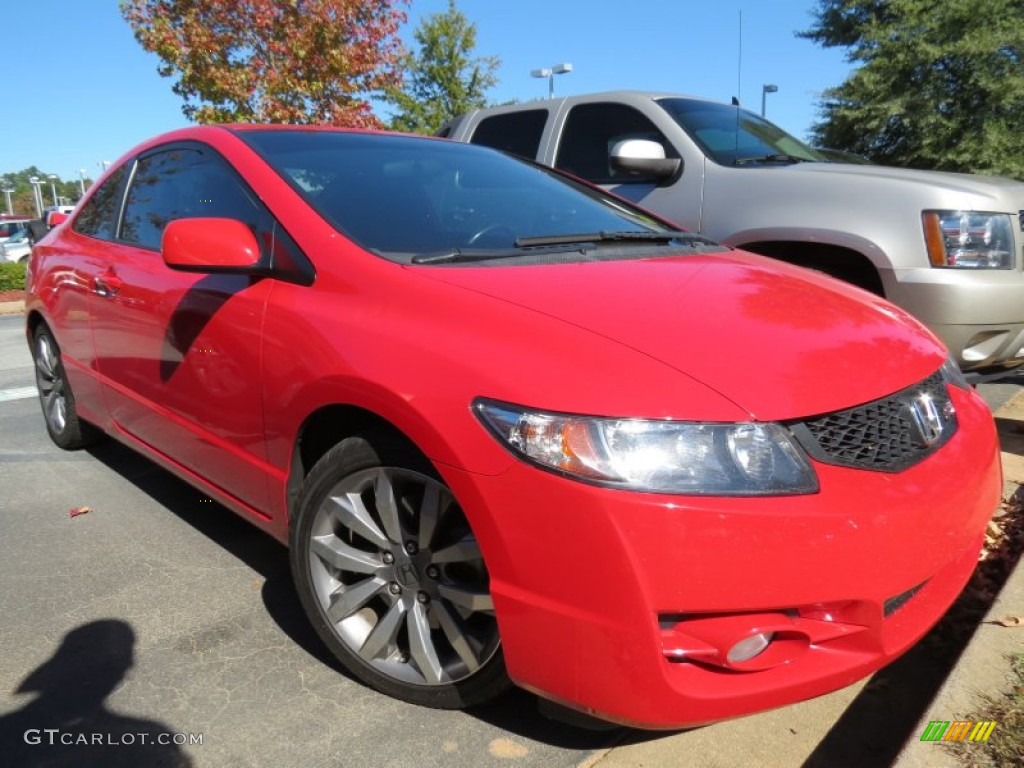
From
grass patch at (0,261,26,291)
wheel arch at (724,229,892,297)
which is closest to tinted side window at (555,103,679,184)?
wheel arch at (724,229,892,297)

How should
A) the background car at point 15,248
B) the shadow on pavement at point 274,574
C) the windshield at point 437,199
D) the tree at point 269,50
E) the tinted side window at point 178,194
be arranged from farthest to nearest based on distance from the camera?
the background car at point 15,248, the tree at point 269,50, the tinted side window at point 178,194, the windshield at point 437,199, the shadow on pavement at point 274,574

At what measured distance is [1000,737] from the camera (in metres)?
1.80

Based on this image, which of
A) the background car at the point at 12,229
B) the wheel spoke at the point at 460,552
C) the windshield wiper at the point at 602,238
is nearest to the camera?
the wheel spoke at the point at 460,552

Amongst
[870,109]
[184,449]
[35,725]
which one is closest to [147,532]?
[184,449]

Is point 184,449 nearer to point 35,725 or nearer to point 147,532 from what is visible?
point 147,532

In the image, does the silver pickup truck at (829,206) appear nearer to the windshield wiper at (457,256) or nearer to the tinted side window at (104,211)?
the windshield wiper at (457,256)

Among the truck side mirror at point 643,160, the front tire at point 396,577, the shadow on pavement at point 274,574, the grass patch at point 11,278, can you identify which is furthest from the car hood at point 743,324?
the grass patch at point 11,278

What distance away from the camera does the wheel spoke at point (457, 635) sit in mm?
1988

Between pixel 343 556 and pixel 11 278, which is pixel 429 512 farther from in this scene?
pixel 11 278

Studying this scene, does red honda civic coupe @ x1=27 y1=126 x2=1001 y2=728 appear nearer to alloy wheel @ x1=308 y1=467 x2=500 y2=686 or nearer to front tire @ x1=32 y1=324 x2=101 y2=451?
alloy wheel @ x1=308 y1=467 x2=500 y2=686

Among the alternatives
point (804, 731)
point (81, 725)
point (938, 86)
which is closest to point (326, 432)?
point (81, 725)

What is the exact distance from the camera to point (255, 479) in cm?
254

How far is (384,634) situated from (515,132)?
4256 mm

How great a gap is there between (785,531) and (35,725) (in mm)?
2014
